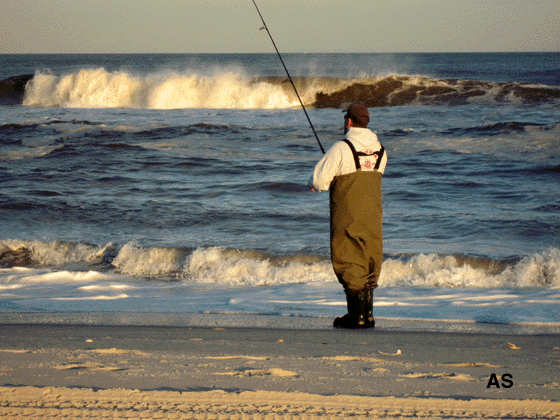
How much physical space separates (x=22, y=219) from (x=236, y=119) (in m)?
14.2

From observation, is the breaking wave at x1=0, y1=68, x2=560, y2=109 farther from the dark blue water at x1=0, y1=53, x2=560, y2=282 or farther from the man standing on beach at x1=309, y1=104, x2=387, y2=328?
the man standing on beach at x1=309, y1=104, x2=387, y2=328

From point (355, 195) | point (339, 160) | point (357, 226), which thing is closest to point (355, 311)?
point (357, 226)

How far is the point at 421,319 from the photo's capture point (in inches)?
181

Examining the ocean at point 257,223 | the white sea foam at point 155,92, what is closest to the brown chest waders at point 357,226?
the ocean at point 257,223

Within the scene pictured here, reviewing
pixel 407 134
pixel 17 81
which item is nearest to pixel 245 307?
pixel 407 134

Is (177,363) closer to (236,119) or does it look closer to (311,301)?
(311,301)

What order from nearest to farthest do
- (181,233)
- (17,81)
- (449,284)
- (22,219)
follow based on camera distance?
(449,284), (181,233), (22,219), (17,81)

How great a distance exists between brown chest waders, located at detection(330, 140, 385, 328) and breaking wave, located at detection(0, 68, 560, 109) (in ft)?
81.6

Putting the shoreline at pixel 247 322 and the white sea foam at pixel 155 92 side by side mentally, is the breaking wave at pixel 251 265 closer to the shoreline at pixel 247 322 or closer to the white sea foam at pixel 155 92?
the shoreline at pixel 247 322

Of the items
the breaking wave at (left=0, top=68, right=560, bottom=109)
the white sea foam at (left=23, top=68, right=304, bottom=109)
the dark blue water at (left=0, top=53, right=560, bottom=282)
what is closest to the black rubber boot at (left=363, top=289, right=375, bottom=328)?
the dark blue water at (left=0, top=53, right=560, bottom=282)

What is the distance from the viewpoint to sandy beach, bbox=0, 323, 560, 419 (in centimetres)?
263

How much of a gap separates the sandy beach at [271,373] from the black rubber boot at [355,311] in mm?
105

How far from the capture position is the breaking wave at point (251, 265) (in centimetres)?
622

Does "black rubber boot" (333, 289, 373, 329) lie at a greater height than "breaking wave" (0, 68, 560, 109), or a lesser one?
lesser
